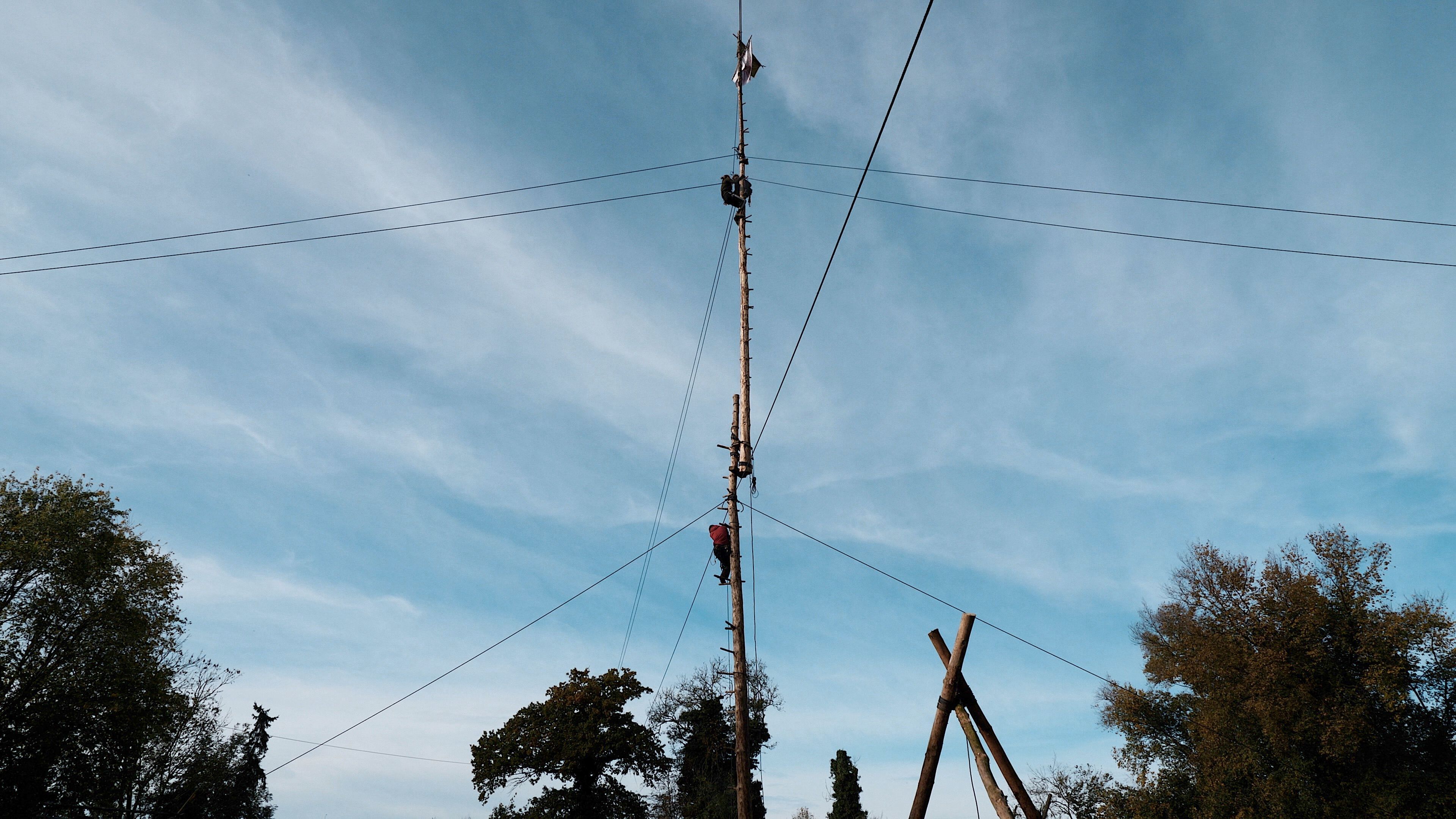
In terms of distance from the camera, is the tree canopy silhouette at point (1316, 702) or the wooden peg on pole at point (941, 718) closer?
the wooden peg on pole at point (941, 718)

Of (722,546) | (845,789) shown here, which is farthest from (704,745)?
(722,546)

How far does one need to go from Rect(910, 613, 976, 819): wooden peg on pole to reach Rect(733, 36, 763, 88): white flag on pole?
13.2m

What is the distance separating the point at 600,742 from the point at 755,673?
67.4ft

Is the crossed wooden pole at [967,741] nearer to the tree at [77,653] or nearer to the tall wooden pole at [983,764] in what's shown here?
the tall wooden pole at [983,764]

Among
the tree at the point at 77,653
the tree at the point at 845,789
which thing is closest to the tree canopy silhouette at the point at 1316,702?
the tree at the point at 845,789

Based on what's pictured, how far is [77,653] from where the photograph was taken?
2505 cm

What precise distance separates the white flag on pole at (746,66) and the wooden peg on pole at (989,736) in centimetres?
1344

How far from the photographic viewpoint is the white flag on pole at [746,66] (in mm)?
17578

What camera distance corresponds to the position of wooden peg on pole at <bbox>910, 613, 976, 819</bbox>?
31.2 feet

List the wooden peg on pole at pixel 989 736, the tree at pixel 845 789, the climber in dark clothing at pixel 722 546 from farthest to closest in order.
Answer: the tree at pixel 845 789
the climber in dark clothing at pixel 722 546
the wooden peg on pole at pixel 989 736

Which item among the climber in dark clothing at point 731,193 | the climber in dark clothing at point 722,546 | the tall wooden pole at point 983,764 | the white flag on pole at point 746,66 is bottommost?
the tall wooden pole at point 983,764

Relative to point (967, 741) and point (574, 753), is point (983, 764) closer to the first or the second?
point (967, 741)

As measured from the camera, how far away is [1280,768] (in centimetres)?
2909

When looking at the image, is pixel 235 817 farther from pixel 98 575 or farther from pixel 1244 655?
pixel 1244 655
